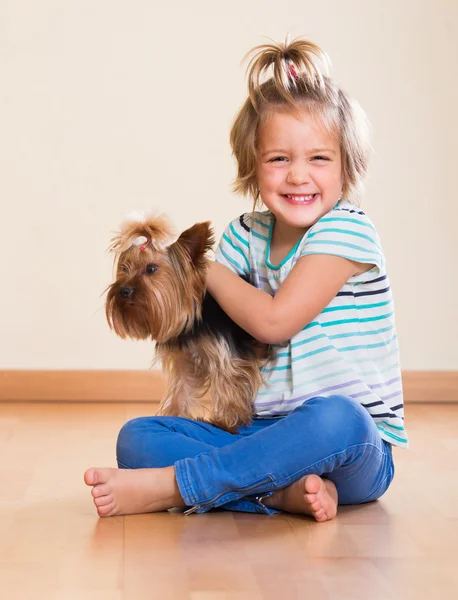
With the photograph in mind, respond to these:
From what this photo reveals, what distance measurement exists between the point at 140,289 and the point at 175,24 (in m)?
1.73

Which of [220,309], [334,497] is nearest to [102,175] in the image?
[220,309]

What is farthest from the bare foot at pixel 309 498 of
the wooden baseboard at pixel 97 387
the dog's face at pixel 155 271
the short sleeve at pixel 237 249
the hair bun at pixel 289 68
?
the wooden baseboard at pixel 97 387

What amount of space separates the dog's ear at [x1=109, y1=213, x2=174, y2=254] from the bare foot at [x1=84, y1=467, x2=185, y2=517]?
0.43m

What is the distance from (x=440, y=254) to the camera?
Answer: 332 cm

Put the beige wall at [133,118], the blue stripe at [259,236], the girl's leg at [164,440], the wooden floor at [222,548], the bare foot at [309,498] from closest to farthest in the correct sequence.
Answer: the wooden floor at [222,548] → the bare foot at [309,498] → the girl's leg at [164,440] → the blue stripe at [259,236] → the beige wall at [133,118]

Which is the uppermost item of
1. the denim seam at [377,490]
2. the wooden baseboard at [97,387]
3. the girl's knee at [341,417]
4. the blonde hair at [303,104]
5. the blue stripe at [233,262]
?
the blonde hair at [303,104]

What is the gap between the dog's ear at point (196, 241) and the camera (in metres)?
1.75

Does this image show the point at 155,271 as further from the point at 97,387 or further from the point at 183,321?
the point at 97,387

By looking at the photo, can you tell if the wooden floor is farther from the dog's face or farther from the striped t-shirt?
the dog's face

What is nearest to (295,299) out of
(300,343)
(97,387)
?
(300,343)

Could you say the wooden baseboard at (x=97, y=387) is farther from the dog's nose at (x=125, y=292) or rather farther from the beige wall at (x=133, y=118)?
the dog's nose at (x=125, y=292)

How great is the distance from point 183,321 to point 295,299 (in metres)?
0.24

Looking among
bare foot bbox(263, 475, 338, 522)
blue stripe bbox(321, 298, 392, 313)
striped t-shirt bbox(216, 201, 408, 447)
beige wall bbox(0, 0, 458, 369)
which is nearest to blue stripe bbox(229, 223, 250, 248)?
striped t-shirt bbox(216, 201, 408, 447)

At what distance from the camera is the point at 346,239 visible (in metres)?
1.78
